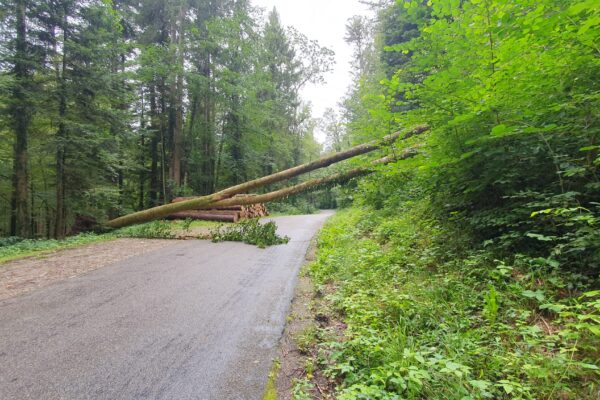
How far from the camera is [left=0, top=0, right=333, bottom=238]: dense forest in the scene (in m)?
9.35

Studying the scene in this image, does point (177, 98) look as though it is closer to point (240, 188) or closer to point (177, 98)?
point (177, 98)

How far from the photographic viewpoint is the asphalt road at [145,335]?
2.03 meters

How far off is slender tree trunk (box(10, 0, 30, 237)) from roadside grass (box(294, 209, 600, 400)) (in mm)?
11887

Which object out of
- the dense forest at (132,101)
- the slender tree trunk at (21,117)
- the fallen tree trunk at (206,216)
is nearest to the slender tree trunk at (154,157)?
the dense forest at (132,101)

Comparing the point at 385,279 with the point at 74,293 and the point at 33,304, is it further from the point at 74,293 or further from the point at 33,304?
the point at 33,304

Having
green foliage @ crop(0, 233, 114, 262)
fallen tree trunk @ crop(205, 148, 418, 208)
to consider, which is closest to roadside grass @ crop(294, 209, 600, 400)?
fallen tree trunk @ crop(205, 148, 418, 208)

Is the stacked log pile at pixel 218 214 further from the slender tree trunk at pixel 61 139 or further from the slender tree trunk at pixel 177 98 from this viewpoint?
the slender tree trunk at pixel 61 139

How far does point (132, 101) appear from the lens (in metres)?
12.8

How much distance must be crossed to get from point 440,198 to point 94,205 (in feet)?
40.1

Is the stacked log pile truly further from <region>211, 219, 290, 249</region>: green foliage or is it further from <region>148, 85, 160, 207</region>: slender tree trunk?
<region>148, 85, 160, 207</region>: slender tree trunk

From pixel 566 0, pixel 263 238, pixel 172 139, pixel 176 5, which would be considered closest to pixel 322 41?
pixel 176 5

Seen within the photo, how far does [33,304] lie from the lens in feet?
11.3

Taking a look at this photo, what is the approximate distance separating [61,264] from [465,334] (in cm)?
681

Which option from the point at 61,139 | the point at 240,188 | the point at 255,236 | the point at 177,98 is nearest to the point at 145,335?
the point at 255,236
